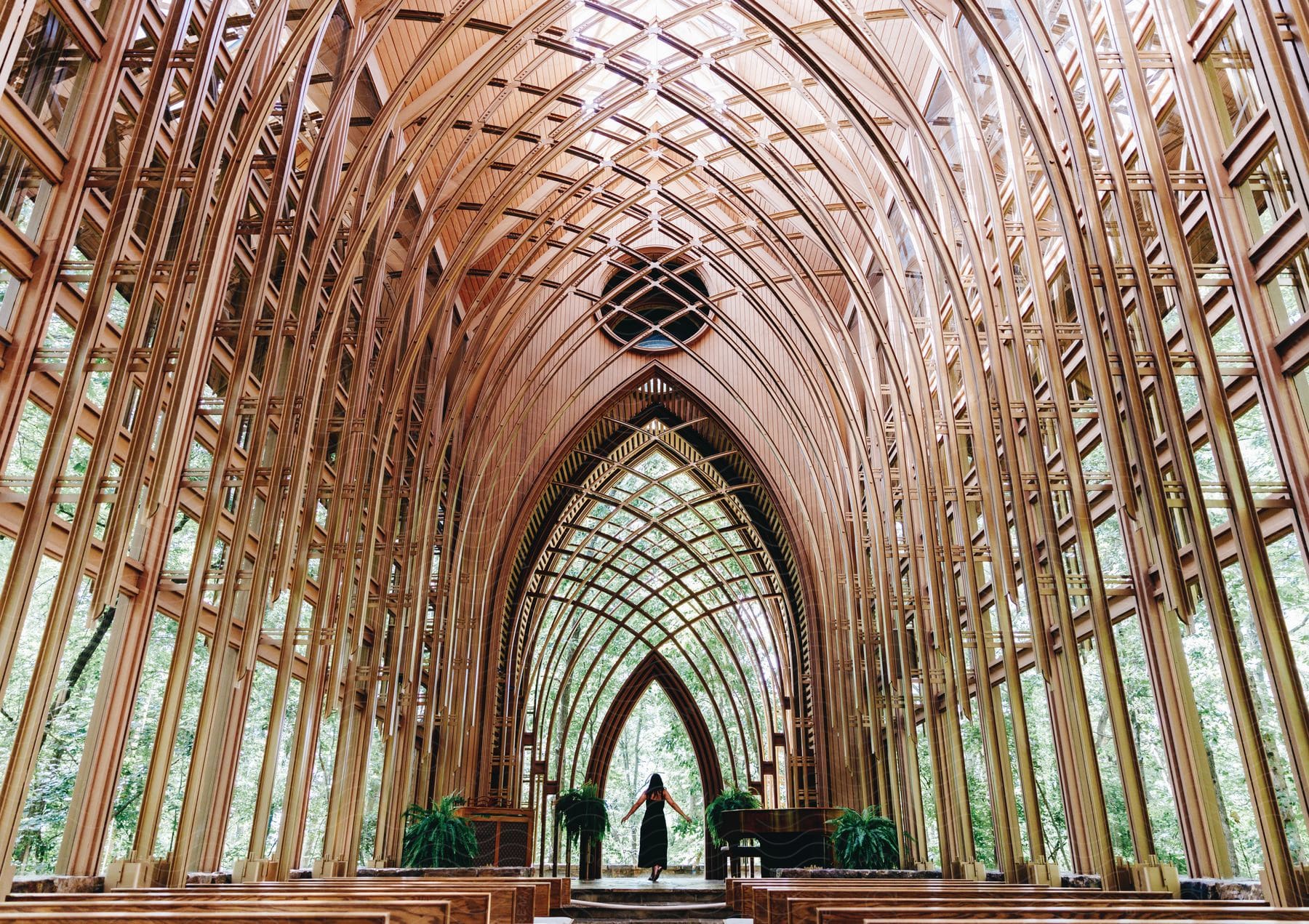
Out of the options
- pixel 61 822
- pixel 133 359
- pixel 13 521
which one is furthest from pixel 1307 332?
pixel 61 822

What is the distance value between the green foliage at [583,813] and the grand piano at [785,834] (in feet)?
23.2

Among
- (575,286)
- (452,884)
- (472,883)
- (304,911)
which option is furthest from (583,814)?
(304,911)

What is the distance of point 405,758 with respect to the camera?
18484 mm

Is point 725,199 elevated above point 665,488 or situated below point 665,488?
above

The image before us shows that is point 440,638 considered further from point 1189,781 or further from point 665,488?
point 1189,781

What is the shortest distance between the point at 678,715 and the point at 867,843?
1569 cm

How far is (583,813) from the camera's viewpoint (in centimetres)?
2483

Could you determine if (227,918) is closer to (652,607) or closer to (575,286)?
(575,286)

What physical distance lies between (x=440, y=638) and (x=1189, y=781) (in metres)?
14.6

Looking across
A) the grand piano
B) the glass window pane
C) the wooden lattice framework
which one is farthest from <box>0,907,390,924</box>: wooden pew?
the grand piano

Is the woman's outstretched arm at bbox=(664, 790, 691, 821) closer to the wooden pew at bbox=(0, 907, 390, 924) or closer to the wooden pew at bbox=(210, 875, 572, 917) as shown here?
the wooden pew at bbox=(210, 875, 572, 917)

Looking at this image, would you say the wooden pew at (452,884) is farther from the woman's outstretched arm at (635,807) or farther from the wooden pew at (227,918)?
the woman's outstretched arm at (635,807)

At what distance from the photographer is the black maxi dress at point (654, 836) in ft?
92.2

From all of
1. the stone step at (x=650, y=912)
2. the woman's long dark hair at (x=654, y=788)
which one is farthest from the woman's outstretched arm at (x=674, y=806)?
the stone step at (x=650, y=912)
